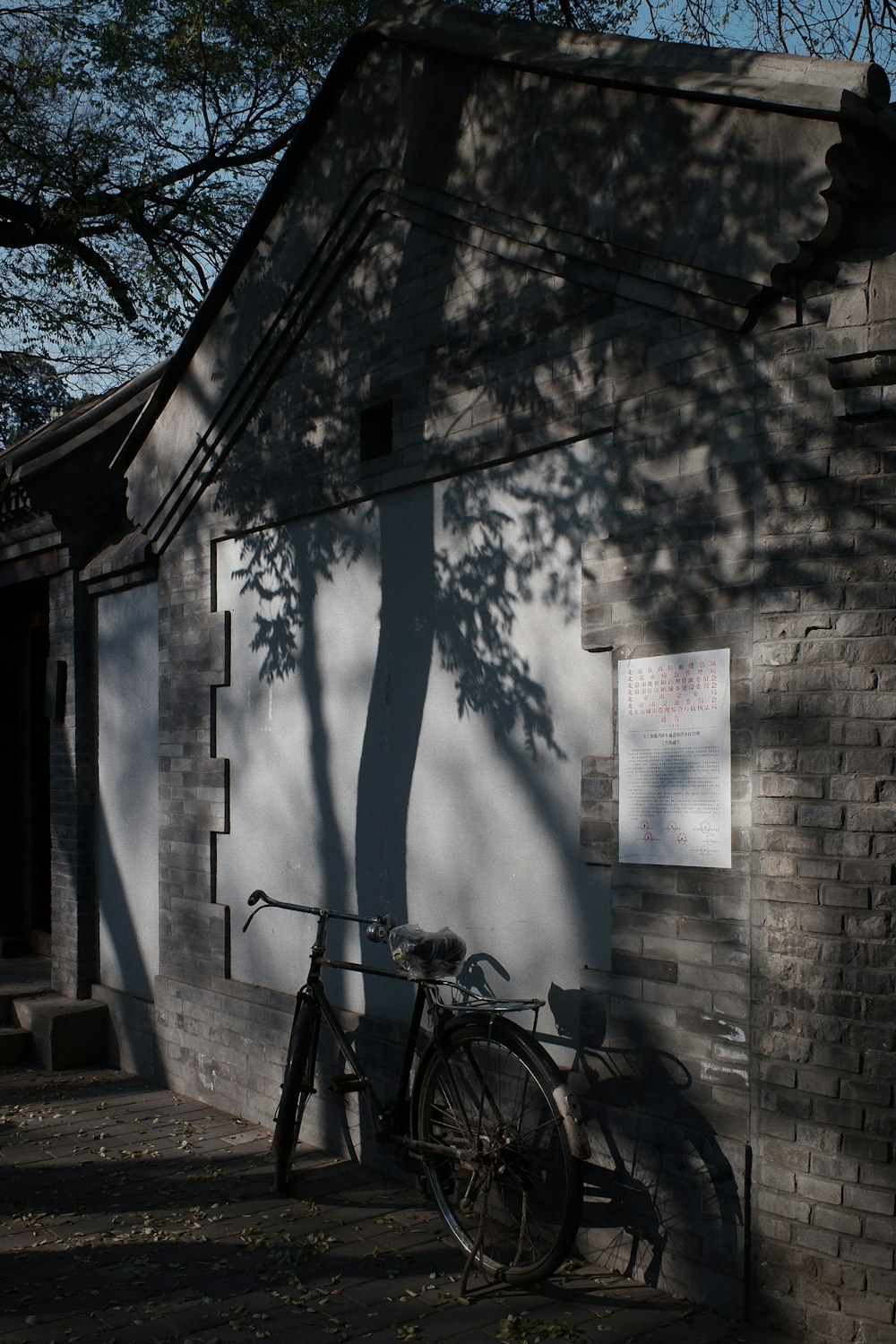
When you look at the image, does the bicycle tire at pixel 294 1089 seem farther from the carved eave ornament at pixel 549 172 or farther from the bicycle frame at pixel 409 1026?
the carved eave ornament at pixel 549 172

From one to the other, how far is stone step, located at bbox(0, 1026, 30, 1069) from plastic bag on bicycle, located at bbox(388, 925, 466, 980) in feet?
15.4

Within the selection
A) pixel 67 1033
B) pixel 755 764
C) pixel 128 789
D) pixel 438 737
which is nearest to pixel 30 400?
pixel 128 789

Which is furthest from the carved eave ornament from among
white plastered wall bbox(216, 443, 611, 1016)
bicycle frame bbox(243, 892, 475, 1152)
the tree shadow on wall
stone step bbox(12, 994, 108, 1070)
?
stone step bbox(12, 994, 108, 1070)

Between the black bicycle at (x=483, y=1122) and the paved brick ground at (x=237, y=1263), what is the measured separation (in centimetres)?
20

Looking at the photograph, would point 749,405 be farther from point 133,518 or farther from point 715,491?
point 133,518

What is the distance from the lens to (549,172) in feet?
17.0

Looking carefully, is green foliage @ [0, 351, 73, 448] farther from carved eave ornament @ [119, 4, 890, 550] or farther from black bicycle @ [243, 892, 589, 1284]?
black bicycle @ [243, 892, 589, 1284]

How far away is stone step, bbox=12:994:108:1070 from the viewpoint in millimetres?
8523

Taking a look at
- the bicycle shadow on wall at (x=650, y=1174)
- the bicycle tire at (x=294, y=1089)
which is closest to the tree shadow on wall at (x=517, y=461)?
the bicycle shadow on wall at (x=650, y=1174)

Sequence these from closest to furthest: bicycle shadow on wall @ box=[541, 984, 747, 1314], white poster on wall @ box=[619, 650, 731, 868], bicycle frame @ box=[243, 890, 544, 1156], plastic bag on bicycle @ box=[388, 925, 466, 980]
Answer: bicycle shadow on wall @ box=[541, 984, 747, 1314]
white poster on wall @ box=[619, 650, 731, 868]
bicycle frame @ box=[243, 890, 544, 1156]
plastic bag on bicycle @ box=[388, 925, 466, 980]

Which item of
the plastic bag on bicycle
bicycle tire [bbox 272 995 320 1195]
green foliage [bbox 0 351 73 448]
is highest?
green foliage [bbox 0 351 73 448]

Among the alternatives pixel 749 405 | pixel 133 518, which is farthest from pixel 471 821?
pixel 133 518

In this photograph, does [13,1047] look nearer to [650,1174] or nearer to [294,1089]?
[294,1089]

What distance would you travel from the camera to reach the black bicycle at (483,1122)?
461 cm
